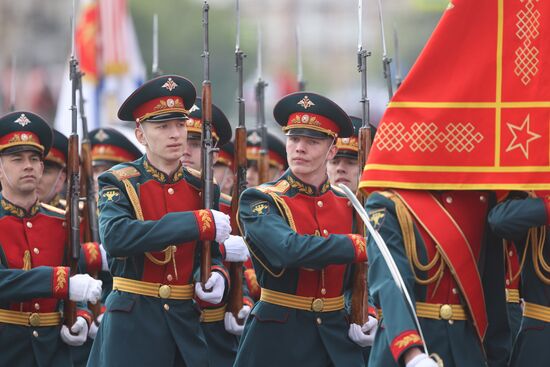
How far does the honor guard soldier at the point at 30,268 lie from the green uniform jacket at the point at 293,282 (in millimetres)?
1311

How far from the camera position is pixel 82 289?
1092 centimetres

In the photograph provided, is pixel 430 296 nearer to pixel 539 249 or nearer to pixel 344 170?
pixel 539 249

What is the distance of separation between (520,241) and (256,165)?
20.8 ft

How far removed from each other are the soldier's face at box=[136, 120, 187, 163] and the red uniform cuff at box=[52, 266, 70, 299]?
40.8 inches

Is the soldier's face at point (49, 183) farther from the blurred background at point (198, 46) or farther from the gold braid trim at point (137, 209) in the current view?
the blurred background at point (198, 46)

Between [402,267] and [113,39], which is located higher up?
[113,39]

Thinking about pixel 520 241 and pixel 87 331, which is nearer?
pixel 520 241

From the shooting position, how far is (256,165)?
15234 millimetres

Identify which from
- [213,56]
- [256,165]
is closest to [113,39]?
[256,165]

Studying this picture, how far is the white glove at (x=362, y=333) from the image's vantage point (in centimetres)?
1048

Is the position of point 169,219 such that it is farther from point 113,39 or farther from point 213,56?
point 213,56

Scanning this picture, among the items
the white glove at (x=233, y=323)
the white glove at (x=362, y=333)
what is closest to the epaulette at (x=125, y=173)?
the white glove at (x=362, y=333)

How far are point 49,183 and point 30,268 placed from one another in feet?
6.65

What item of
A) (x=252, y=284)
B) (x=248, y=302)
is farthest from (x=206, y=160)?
(x=252, y=284)
